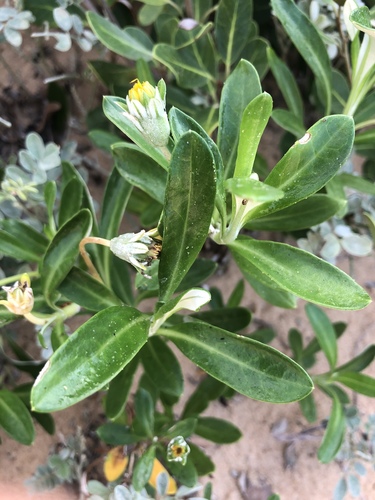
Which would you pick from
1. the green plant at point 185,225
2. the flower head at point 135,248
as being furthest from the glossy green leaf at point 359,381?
the flower head at point 135,248

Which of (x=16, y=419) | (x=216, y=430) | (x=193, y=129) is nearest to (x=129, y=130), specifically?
(x=193, y=129)

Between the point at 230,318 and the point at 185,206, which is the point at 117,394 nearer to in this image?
the point at 230,318

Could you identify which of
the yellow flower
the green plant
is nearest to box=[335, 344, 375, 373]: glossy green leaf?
the green plant

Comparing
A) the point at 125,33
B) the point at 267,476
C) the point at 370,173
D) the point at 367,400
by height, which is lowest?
the point at 267,476

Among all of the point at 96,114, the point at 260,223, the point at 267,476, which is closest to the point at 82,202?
the point at 260,223

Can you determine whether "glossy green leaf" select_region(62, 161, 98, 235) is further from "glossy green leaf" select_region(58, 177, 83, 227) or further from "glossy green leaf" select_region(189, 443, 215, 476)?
"glossy green leaf" select_region(189, 443, 215, 476)

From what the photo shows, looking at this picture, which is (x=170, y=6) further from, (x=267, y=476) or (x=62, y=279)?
(x=267, y=476)
